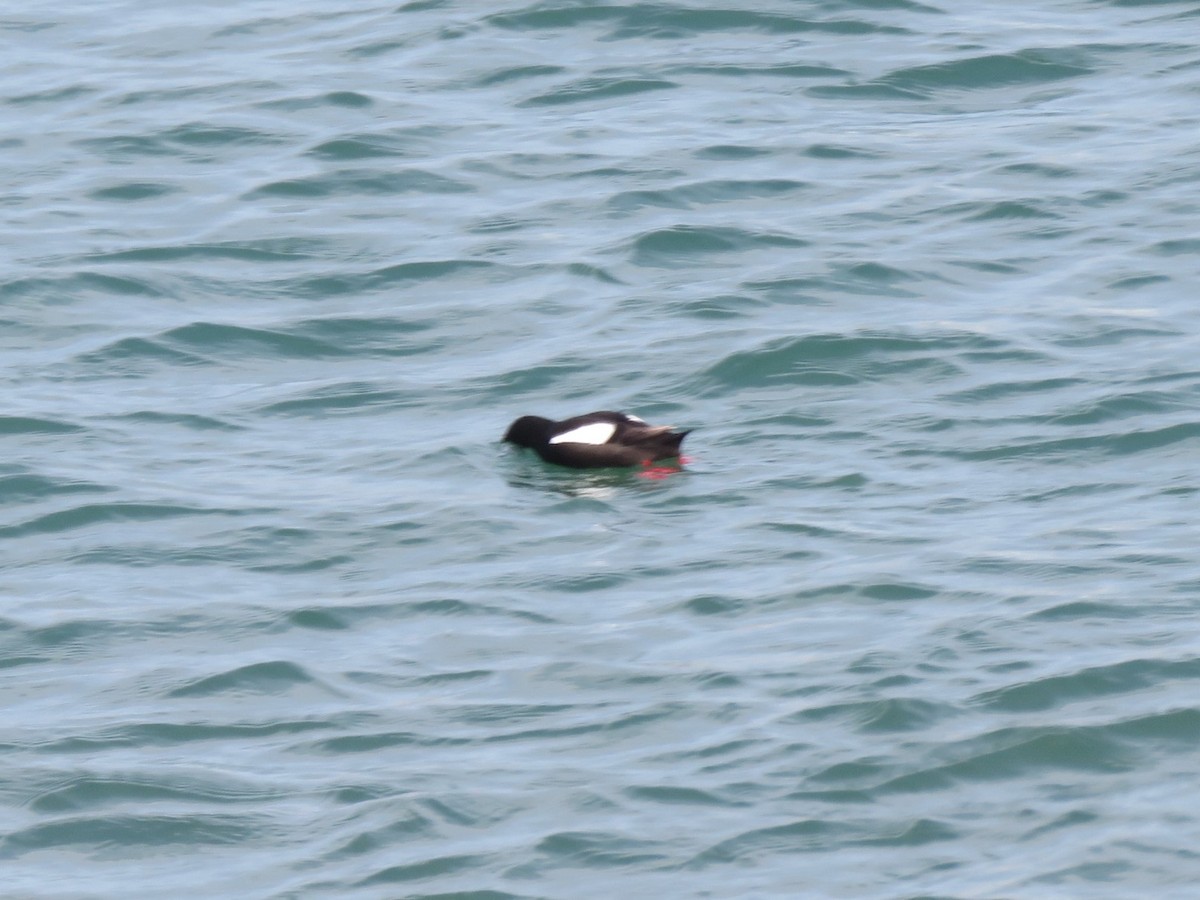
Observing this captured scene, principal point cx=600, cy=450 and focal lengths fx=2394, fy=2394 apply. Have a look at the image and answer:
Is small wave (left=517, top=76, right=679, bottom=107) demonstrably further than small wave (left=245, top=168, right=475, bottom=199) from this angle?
Yes

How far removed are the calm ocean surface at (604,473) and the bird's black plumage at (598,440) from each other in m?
0.15

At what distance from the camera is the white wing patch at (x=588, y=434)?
10758mm

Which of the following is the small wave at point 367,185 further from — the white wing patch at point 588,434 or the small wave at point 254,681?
the small wave at point 254,681

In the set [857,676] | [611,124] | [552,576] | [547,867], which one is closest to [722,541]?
[552,576]

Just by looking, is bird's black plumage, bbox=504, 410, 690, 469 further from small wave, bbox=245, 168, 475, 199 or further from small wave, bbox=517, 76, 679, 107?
small wave, bbox=517, 76, 679, 107

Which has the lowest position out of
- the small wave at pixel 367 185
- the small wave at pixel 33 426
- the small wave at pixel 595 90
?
the small wave at pixel 33 426

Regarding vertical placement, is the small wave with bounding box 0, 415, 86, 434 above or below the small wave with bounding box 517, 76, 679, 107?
below

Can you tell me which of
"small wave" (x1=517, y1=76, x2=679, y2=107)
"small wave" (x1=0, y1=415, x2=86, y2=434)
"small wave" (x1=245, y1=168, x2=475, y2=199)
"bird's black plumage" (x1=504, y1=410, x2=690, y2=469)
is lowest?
"bird's black plumage" (x1=504, y1=410, x2=690, y2=469)

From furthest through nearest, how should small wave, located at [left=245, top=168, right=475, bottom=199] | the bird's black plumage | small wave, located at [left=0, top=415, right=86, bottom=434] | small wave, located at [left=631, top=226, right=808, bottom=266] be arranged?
small wave, located at [left=245, top=168, right=475, bottom=199], small wave, located at [left=631, top=226, right=808, bottom=266], small wave, located at [left=0, top=415, right=86, bottom=434], the bird's black plumage

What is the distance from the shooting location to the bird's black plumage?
416 inches

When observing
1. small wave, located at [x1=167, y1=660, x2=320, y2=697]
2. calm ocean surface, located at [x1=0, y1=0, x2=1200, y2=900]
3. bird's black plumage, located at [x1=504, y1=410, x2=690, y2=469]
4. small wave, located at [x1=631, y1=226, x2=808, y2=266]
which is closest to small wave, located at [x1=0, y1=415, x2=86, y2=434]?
calm ocean surface, located at [x1=0, y1=0, x2=1200, y2=900]

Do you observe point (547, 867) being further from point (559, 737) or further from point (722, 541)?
point (722, 541)

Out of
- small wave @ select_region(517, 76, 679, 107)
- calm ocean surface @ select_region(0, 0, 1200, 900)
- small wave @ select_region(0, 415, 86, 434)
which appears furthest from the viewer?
small wave @ select_region(517, 76, 679, 107)

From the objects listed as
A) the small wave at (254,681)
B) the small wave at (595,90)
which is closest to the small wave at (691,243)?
the small wave at (595,90)
